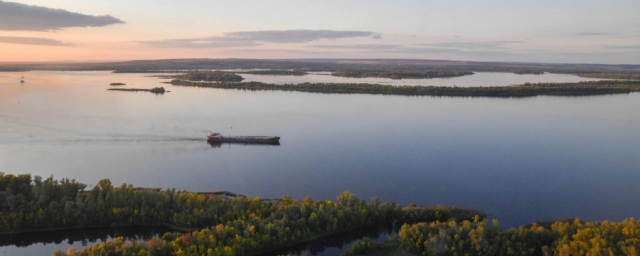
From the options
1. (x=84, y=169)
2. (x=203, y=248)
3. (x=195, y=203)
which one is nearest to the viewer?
(x=203, y=248)

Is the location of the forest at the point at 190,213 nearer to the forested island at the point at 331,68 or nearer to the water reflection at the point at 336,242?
the water reflection at the point at 336,242

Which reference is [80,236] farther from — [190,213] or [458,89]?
[458,89]

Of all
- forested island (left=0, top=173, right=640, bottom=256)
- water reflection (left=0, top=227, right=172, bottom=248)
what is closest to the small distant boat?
forested island (left=0, top=173, right=640, bottom=256)

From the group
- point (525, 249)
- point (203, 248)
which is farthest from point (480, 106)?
point (203, 248)

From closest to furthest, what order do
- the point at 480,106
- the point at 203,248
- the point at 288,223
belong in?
the point at 203,248 → the point at 288,223 → the point at 480,106

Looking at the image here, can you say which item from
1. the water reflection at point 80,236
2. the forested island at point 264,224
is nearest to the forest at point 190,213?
the forested island at point 264,224

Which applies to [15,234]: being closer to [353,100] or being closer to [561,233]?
[561,233]
